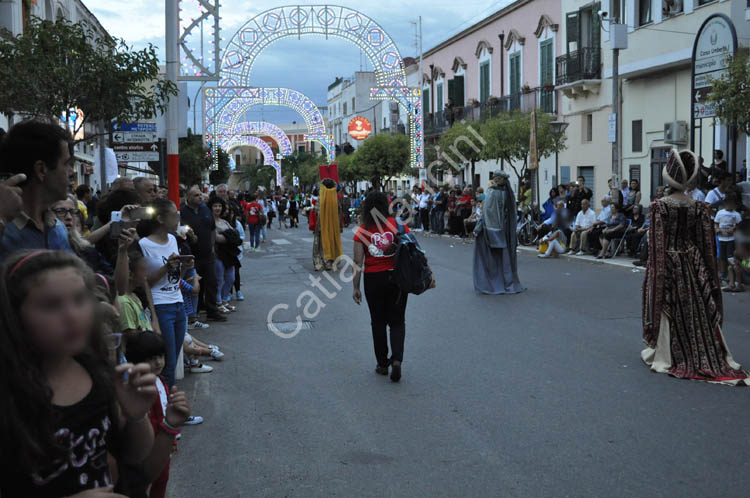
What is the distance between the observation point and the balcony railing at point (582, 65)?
3042cm

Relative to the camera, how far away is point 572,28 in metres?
31.4

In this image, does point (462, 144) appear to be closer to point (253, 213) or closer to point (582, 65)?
point (582, 65)

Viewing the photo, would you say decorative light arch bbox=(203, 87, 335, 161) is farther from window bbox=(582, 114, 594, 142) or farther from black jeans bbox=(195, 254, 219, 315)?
black jeans bbox=(195, 254, 219, 315)

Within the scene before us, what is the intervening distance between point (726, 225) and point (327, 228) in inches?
313

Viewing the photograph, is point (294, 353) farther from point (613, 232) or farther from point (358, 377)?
point (613, 232)

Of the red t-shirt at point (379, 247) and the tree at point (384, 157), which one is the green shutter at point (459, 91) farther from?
the red t-shirt at point (379, 247)

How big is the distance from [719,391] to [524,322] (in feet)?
12.3

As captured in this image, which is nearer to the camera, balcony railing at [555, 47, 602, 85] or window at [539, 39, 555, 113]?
balcony railing at [555, 47, 602, 85]

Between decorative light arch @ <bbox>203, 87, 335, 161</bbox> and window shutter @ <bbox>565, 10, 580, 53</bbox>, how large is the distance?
39.7 ft

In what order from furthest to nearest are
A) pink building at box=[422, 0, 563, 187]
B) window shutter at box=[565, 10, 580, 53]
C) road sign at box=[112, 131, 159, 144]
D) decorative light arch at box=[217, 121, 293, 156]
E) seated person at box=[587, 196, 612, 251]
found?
decorative light arch at box=[217, 121, 293, 156] → pink building at box=[422, 0, 563, 187] → window shutter at box=[565, 10, 580, 53] → seated person at box=[587, 196, 612, 251] → road sign at box=[112, 131, 159, 144]

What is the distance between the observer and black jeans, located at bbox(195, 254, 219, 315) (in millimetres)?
10547

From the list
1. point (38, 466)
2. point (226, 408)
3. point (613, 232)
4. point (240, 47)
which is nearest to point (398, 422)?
point (226, 408)

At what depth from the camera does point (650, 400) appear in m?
6.48

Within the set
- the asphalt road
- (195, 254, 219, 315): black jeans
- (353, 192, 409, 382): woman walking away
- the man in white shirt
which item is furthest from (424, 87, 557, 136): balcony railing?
(353, 192, 409, 382): woman walking away
